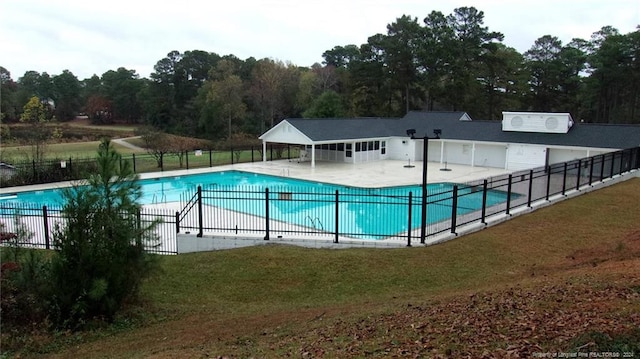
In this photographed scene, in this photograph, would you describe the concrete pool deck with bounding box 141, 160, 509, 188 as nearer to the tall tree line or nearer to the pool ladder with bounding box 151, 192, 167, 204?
the pool ladder with bounding box 151, 192, 167, 204

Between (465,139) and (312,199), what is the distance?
57.1 ft

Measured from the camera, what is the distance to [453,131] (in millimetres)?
35500

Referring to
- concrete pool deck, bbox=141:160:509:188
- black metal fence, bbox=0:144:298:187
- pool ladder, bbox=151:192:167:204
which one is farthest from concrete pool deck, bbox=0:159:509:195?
pool ladder, bbox=151:192:167:204

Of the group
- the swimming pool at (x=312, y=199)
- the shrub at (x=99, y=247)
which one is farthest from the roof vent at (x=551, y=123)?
the shrub at (x=99, y=247)

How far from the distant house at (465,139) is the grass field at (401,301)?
56.0ft

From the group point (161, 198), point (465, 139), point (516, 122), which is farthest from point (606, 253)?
point (516, 122)

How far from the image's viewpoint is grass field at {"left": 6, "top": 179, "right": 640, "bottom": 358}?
541 centimetres

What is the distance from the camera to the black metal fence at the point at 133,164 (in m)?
25.1

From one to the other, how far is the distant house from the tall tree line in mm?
13396

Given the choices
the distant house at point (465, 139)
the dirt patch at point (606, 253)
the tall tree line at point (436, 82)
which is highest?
the tall tree line at point (436, 82)

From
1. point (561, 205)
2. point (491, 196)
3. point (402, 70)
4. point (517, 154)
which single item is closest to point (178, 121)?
point (402, 70)

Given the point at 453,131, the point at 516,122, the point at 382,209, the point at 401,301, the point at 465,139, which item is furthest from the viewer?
the point at 453,131

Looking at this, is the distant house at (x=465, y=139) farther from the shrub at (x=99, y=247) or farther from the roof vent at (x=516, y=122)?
the shrub at (x=99, y=247)

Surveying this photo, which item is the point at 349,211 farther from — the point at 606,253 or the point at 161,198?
the point at 606,253
